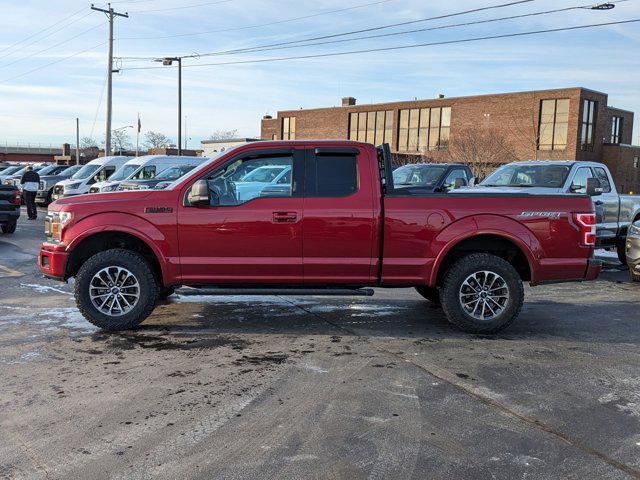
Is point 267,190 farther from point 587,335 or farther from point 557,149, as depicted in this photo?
point 557,149

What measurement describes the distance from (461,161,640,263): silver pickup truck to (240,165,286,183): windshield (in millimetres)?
5443

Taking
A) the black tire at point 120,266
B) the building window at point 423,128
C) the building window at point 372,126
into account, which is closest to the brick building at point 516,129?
the building window at point 423,128

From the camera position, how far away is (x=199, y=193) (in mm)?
6434

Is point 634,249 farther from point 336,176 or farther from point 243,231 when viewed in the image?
point 243,231

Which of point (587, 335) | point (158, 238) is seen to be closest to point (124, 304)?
point (158, 238)

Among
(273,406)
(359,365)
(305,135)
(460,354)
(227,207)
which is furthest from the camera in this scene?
(305,135)

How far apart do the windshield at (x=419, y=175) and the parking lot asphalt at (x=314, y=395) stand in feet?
25.4

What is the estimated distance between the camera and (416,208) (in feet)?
21.9

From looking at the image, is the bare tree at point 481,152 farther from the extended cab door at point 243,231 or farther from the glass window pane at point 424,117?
the extended cab door at point 243,231

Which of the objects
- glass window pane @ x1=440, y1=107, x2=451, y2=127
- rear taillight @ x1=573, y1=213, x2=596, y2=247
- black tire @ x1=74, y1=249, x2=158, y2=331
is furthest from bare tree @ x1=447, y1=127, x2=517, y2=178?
black tire @ x1=74, y1=249, x2=158, y2=331

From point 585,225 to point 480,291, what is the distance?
137 cm

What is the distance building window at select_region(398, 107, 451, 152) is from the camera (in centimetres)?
5391

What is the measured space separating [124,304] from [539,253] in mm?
4564

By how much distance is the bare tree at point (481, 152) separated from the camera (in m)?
45.1
